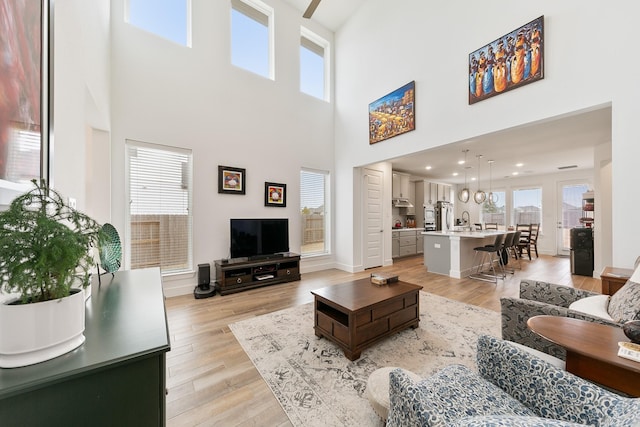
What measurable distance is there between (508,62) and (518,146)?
7.34ft

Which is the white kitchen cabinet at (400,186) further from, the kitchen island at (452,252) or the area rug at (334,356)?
the area rug at (334,356)

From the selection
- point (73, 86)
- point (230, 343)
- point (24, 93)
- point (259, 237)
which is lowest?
point (230, 343)

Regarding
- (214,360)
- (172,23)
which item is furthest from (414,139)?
(172,23)

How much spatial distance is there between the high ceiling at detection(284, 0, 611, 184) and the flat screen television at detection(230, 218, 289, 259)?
104 inches

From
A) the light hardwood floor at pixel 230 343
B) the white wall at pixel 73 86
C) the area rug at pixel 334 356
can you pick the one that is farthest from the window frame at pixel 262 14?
the area rug at pixel 334 356

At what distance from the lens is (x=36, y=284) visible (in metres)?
0.69

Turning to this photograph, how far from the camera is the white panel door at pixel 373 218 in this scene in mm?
5531

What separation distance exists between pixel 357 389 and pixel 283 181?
380 centimetres

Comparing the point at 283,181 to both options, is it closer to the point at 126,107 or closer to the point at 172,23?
the point at 126,107

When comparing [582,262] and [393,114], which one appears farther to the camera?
[582,262]

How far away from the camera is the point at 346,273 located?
5152 mm

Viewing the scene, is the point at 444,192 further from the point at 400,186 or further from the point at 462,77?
the point at 462,77

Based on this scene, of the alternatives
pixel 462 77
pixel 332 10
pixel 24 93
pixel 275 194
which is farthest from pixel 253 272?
pixel 332 10

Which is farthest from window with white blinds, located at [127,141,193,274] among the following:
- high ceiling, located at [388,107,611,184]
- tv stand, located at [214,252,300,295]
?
high ceiling, located at [388,107,611,184]
